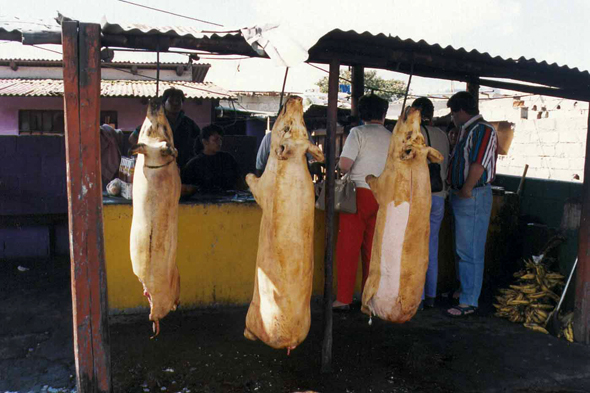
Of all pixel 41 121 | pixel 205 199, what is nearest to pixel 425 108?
pixel 205 199

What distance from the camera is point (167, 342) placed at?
4.25 meters

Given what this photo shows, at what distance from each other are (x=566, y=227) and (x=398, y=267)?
112 inches

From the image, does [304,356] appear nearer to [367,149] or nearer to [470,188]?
[367,149]

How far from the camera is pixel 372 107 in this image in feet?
14.7

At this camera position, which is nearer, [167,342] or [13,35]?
[13,35]

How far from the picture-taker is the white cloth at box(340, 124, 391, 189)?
4.40 meters

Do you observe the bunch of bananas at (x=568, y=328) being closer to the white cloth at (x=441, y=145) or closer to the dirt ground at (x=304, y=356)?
the dirt ground at (x=304, y=356)

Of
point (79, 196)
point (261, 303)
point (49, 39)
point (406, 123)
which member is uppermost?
point (49, 39)

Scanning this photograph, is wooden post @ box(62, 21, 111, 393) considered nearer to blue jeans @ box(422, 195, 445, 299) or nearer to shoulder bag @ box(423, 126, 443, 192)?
shoulder bag @ box(423, 126, 443, 192)

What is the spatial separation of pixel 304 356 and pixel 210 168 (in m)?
2.63

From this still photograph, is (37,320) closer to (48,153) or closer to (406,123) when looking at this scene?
(48,153)

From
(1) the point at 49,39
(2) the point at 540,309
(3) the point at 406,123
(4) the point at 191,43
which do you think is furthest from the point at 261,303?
(2) the point at 540,309

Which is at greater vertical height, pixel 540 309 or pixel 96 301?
pixel 96 301

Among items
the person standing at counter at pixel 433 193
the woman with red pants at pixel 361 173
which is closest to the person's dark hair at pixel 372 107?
the woman with red pants at pixel 361 173
